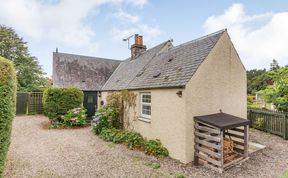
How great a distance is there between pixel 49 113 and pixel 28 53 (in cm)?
1647

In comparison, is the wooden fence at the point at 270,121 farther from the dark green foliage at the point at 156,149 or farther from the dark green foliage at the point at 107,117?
the dark green foliage at the point at 107,117

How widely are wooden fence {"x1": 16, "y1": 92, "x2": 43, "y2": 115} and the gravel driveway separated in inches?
364

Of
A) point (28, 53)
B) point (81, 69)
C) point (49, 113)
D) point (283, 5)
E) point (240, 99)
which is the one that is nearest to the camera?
point (240, 99)

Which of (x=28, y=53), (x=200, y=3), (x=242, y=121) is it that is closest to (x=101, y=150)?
(x=242, y=121)

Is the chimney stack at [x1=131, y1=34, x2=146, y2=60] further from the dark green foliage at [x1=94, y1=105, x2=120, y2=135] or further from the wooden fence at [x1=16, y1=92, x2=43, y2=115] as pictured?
the wooden fence at [x1=16, y1=92, x2=43, y2=115]

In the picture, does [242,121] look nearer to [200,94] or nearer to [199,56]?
[200,94]

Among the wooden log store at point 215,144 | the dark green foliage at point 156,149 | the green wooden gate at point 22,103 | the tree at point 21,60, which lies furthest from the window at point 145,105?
the tree at point 21,60

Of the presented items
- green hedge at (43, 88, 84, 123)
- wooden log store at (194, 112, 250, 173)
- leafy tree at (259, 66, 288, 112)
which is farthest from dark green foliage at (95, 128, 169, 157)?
leafy tree at (259, 66, 288, 112)

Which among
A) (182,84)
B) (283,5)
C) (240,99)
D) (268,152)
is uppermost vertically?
(283,5)

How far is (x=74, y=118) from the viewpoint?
12.2 metres

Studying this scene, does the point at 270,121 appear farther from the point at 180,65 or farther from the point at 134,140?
the point at 134,140

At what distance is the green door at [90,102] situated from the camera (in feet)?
51.4

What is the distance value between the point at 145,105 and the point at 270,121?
803cm

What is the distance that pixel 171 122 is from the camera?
23.3ft
